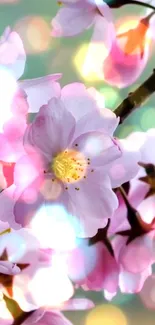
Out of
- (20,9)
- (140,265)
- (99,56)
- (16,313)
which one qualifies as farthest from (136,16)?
(16,313)

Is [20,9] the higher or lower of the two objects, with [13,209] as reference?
higher

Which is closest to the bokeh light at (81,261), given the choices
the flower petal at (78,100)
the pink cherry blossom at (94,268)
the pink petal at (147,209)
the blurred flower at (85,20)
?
the pink cherry blossom at (94,268)

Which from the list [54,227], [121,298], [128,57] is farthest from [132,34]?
[121,298]

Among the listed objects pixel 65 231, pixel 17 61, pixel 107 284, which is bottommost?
pixel 107 284

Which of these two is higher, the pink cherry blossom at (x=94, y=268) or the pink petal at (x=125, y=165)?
the pink petal at (x=125, y=165)

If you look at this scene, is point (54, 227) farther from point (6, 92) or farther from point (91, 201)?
point (6, 92)

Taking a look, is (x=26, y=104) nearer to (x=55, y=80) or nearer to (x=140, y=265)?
(x=55, y=80)

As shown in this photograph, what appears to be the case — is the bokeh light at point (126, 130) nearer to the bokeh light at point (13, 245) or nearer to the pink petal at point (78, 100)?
the pink petal at point (78, 100)
